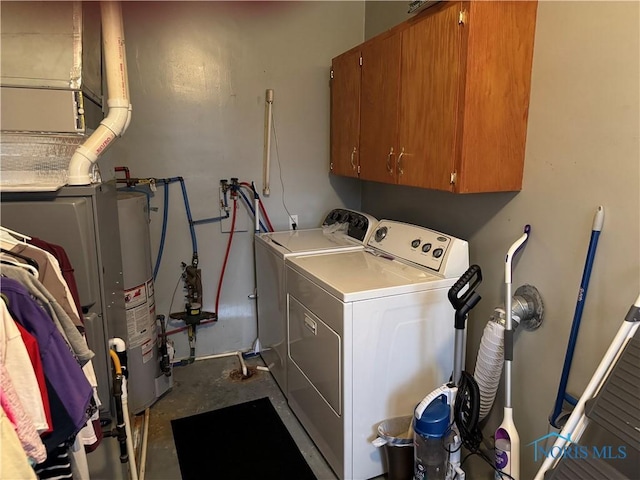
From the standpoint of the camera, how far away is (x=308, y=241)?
109 inches

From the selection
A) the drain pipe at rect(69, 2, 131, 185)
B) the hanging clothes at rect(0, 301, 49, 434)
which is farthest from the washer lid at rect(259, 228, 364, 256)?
the hanging clothes at rect(0, 301, 49, 434)

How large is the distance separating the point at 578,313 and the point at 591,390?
1.14ft

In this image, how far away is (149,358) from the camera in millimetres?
2561

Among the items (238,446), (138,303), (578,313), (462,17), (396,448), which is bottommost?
(238,446)

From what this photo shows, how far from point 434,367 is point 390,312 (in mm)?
403

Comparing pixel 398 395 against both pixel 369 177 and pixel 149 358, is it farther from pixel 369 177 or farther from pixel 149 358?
pixel 149 358

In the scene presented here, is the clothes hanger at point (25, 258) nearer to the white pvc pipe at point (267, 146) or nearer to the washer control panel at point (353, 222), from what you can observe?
the washer control panel at point (353, 222)

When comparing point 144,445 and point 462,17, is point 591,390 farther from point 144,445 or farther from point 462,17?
point 144,445

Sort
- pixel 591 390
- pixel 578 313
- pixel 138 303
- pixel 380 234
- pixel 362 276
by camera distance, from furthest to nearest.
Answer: pixel 380 234 → pixel 138 303 → pixel 362 276 → pixel 578 313 → pixel 591 390

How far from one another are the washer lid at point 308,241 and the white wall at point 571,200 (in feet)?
2.80

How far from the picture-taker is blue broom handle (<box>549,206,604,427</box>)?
1534 mm

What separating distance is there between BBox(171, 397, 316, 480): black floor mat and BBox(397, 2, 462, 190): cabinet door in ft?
5.02

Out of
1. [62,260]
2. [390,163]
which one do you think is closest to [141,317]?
[62,260]

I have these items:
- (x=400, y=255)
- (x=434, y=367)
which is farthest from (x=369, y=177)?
(x=434, y=367)
